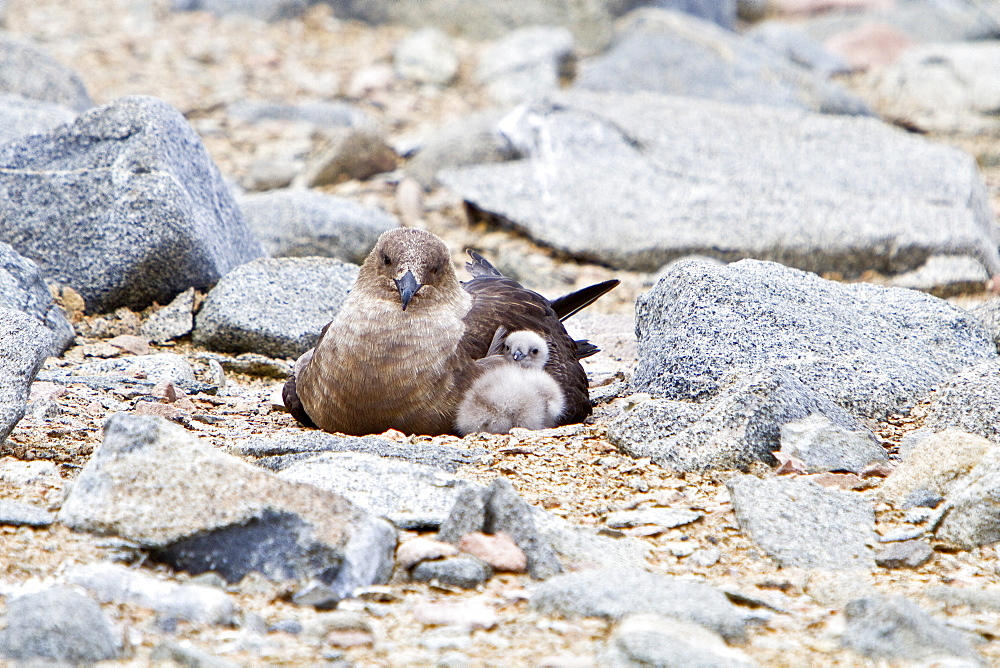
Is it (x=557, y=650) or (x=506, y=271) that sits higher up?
(x=557, y=650)

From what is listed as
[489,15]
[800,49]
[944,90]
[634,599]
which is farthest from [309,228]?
[800,49]

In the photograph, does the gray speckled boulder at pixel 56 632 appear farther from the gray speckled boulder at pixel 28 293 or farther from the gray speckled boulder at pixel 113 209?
the gray speckled boulder at pixel 113 209

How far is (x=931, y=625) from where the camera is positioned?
2736 mm

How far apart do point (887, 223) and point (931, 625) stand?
6.79 m

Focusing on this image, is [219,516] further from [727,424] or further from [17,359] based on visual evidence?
[727,424]

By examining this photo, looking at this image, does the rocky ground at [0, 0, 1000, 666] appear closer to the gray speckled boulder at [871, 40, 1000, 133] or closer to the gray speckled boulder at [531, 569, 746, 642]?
the gray speckled boulder at [531, 569, 746, 642]

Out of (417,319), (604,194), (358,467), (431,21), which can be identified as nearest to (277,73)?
(431,21)

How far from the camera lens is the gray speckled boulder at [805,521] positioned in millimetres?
3416

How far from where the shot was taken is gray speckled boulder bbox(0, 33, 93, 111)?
31.8 ft

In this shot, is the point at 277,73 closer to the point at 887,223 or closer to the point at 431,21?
the point at 431,21

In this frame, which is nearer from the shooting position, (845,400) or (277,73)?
(845,400)

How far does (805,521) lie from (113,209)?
4570 mm

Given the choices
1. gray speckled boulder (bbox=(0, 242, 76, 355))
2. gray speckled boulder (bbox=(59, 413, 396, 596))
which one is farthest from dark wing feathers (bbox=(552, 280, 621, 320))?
gray speckled boulder (bbox=(59, 413, 396, 596))

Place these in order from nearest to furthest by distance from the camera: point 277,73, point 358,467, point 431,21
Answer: point 358,467, point 277,73, point 431,21
